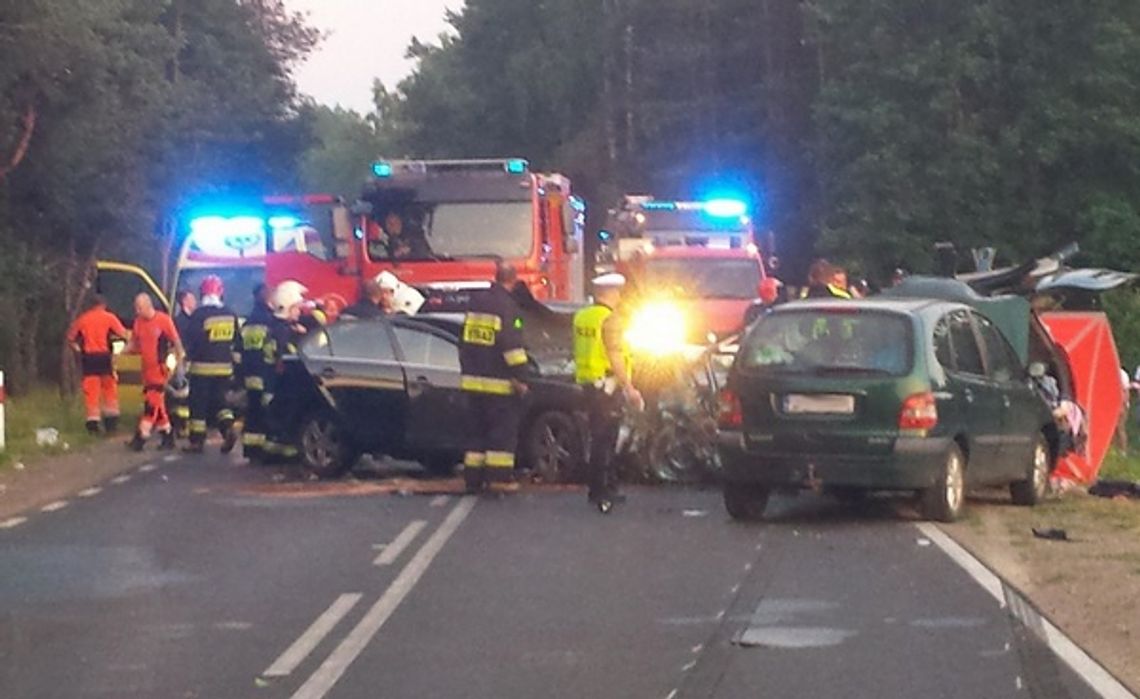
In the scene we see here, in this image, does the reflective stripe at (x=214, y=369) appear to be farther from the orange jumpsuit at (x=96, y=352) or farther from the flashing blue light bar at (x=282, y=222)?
the flashing blue light bar at (x=282, y=222)

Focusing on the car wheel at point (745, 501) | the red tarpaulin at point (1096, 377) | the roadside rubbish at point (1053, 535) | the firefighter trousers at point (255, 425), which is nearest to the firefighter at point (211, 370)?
the firefighter trousers at point (255, 425)

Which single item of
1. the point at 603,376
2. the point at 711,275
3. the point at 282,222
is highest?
the point at 282,222

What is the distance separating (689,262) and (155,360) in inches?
362

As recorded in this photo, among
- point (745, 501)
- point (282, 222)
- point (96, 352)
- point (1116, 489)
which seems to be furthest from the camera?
point (282, 222)

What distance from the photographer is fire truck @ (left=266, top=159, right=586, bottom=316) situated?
27234 millimetres

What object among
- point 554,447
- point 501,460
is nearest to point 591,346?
point 501,460

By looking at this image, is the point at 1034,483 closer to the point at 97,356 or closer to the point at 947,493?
the point at 947,493

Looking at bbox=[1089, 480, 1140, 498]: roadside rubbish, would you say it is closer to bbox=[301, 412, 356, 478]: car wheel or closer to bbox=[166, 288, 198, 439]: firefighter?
bbox=[301, 412, 356, 478]: car wheel

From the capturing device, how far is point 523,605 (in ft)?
41.3

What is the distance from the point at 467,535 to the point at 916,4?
35.2 meters

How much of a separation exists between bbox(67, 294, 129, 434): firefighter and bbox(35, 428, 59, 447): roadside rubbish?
0.76m

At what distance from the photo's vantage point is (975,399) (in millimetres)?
16781

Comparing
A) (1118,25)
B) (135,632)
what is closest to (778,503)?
(135,632)

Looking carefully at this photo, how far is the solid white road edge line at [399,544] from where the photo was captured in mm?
14680
